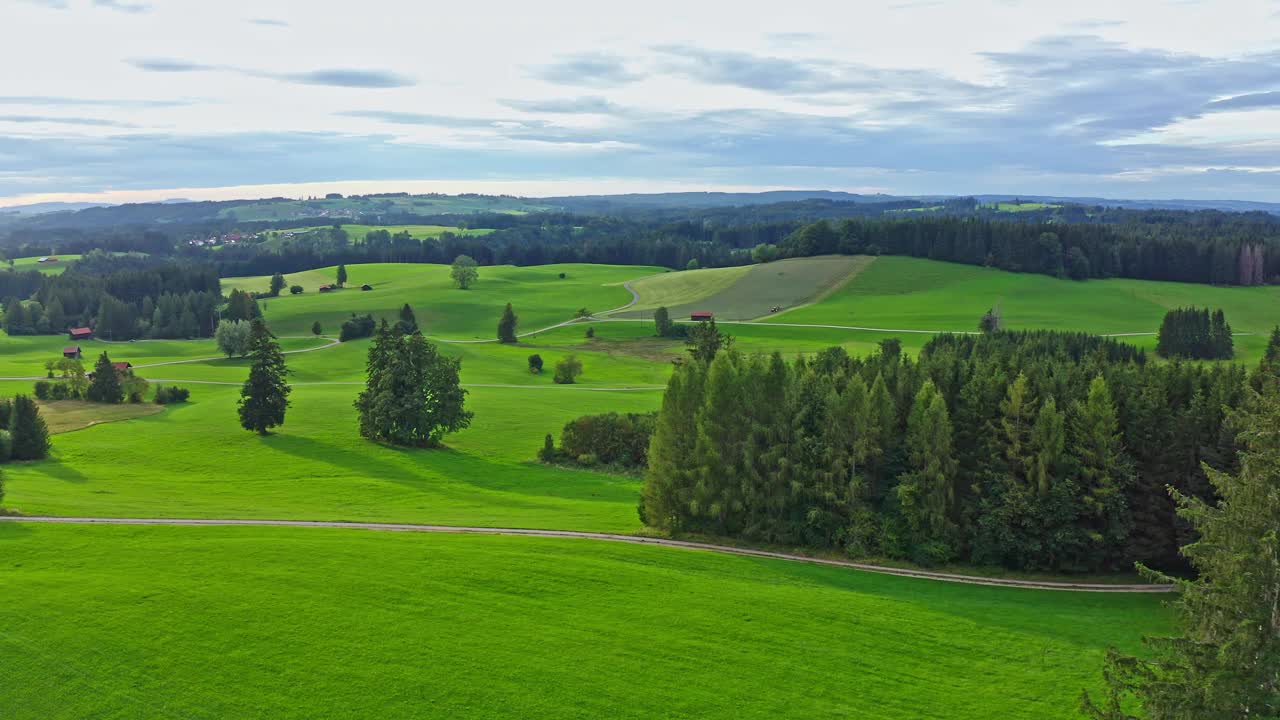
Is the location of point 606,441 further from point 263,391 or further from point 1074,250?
point 1074,250

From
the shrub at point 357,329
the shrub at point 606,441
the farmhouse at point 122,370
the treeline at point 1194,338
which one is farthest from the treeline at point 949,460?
the shrub at point 357,329

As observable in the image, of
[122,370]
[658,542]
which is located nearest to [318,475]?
[658,542]

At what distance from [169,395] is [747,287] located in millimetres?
108844

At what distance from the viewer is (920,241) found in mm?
195125

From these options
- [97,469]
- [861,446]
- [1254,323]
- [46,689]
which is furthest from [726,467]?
[1254,323]

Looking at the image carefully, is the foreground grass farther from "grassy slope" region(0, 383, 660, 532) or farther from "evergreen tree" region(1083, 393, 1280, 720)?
"grassy slope" region(0, 383, 660, 532)

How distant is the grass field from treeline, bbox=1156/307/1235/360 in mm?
60470

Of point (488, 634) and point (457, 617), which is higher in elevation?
point (457, 617)

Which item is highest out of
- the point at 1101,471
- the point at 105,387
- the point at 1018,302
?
the point at 1018,302

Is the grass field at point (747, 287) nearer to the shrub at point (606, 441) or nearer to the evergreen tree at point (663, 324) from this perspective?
the evergreen tree at point (663, 324)

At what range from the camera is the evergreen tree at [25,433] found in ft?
204

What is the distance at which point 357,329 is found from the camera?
471 feet

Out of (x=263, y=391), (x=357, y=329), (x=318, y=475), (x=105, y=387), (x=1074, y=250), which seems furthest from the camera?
(x=1074, y=250)

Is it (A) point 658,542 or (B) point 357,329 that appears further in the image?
(B) point 357,329
